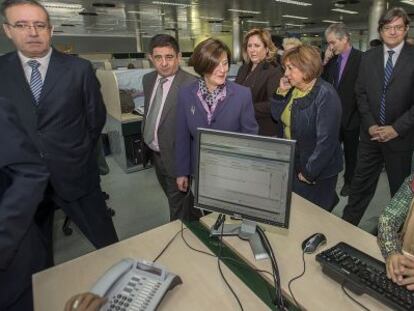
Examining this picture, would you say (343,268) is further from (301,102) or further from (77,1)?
(77,1)

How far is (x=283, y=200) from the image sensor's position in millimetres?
1088

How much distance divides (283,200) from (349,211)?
1.64 metres

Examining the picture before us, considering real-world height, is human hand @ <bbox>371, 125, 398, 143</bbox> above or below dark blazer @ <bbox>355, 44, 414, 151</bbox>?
below

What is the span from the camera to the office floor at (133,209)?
2.54 metres

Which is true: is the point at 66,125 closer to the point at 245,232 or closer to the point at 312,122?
the point at 245,232

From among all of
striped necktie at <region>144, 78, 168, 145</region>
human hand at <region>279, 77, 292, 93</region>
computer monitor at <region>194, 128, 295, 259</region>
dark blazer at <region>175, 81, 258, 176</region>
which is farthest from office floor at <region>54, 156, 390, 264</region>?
computer monitor at <region>194, 128, 295, 259</region>

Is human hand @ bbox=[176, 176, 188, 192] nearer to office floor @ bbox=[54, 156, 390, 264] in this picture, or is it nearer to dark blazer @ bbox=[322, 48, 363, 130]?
office floor @ bbox=[54, 156, 390, 264]

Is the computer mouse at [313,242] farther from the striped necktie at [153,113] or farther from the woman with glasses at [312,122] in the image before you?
the striped necktie at [153,113]

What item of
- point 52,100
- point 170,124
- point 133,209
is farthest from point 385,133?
point 133,209

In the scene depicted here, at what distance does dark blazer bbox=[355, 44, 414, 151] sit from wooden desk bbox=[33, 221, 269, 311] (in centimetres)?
166

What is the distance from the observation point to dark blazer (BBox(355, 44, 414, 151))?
6.83 ft

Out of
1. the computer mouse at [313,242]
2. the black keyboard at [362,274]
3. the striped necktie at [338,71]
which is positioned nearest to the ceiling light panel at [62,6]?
the striped necktie at [338,71]

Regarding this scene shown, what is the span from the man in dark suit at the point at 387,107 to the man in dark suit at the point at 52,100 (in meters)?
1.86

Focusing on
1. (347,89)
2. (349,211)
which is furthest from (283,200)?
(347,89)
